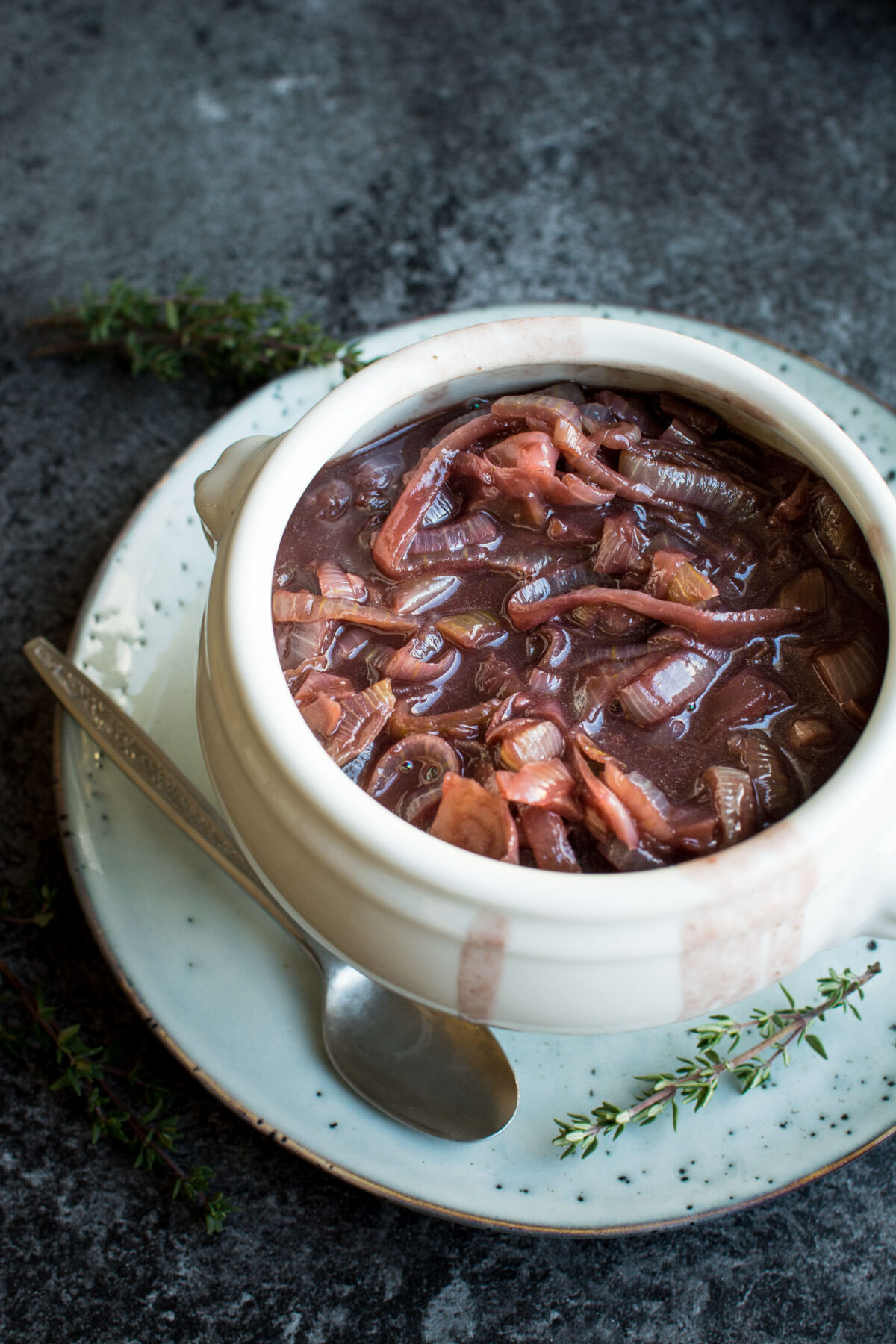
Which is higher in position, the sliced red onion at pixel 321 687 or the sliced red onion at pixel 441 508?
the sliced red onion at pixel 441 508

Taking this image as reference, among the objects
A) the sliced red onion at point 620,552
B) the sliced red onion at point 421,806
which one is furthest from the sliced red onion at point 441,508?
the sliced red onion at point 421,806

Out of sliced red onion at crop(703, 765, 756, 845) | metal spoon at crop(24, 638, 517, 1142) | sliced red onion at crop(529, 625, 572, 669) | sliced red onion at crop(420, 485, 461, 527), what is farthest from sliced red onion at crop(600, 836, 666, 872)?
sliced red onion at crop(420, 485, 461, 527)

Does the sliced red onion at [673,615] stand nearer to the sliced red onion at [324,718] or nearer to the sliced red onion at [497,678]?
the sliced red onion at [497,678]

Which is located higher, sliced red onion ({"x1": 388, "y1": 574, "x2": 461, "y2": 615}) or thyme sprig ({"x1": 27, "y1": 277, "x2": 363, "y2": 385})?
sliced red onion ({"x1": 388, "y1": 574, "x2": 461, "y2": 615})

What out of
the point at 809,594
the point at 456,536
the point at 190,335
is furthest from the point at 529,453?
the point at 190,335

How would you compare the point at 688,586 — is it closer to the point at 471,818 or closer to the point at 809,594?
the point at 809,594

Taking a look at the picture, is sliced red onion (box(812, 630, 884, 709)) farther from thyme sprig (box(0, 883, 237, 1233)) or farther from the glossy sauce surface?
thyme sprig (box(0, 883, 237, 1233))

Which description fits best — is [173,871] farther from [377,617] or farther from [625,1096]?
[625,1096]
